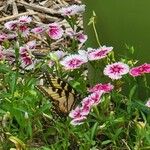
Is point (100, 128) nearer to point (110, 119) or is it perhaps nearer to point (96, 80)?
point (110, 119)

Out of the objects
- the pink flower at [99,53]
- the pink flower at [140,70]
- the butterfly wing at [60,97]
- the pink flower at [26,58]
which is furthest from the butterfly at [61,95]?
the pink flower at [140,70]

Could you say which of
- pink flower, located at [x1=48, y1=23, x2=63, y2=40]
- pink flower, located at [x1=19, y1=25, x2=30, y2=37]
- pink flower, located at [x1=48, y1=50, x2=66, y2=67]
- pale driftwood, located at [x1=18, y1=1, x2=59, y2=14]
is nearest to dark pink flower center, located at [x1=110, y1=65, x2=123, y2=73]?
pink flower, located at [x1=48, y1=50, x2=66, y2=67]

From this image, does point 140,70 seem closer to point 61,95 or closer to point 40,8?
point 61,95

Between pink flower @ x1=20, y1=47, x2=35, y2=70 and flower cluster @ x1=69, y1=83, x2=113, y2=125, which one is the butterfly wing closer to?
pink flower @ x1=20, y1=47, x2=35, y2=70

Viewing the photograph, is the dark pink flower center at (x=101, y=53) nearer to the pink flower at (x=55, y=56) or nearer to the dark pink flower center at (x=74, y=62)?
the dark pink flower center at (x=74, y=62)

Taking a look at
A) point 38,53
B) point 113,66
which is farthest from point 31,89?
point 38,53

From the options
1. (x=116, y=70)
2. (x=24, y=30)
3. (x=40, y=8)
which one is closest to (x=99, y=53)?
(x=116, y=70)
